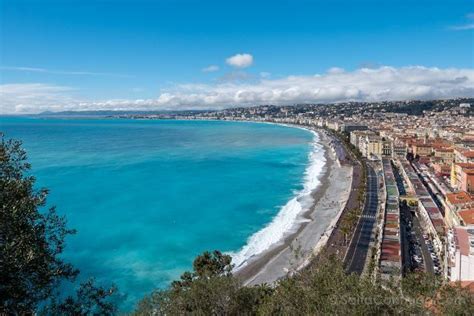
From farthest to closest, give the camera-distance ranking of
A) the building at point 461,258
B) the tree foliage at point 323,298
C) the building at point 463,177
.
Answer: the building at point 463,177
the building at point 461,258
the tree foliage at point 323,298

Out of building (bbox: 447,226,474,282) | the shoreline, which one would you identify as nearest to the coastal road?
the shoreline

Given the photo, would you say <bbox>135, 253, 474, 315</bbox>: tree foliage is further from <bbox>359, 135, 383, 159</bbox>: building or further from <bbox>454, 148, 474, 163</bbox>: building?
<bbox>359, 135, 383, 159</bbox>: building

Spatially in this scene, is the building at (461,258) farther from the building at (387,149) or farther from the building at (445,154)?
the building at (387,149)

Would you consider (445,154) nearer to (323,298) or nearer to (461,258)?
(461,258)

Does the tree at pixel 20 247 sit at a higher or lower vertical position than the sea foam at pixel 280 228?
higher

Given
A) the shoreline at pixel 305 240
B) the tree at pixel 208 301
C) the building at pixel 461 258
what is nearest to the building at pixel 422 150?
the shoreline at pixel 305 240

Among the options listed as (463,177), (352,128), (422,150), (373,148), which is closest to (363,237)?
(463,177)
